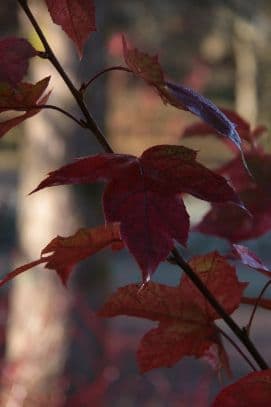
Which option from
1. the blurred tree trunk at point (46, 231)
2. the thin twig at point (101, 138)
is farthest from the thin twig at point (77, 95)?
the blurred tree trunk at point (46, 231)

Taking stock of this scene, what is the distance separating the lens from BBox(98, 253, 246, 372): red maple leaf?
67 cm

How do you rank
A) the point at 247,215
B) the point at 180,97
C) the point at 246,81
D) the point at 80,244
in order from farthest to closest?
the point at 246,81
the point at 247,215
the point at 80,244
the point at 180,97

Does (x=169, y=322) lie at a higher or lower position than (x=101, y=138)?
lower

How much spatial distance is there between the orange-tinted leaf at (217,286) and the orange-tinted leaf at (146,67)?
0.53ft

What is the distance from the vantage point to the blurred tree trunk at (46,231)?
280 cm

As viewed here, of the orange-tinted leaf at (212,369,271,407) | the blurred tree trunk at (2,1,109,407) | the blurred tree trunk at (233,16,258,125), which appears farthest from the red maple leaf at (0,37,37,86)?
the blurred tree trunk at (233,16,258,125)

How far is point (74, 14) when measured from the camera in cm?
64

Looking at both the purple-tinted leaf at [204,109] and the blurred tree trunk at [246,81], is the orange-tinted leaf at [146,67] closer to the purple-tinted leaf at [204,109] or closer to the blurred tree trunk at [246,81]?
the purple-tinted leaf at [204,109]

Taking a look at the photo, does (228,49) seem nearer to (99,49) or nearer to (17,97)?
(99,49)

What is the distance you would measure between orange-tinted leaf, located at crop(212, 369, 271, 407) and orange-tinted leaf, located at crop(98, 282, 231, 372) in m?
0.10

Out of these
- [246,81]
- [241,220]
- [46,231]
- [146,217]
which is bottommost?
[246,81]

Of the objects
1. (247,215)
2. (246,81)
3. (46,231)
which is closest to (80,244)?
(247,215)

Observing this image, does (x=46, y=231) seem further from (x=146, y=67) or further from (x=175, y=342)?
(x=146, y=67)

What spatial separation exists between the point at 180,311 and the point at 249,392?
0.36 feet
